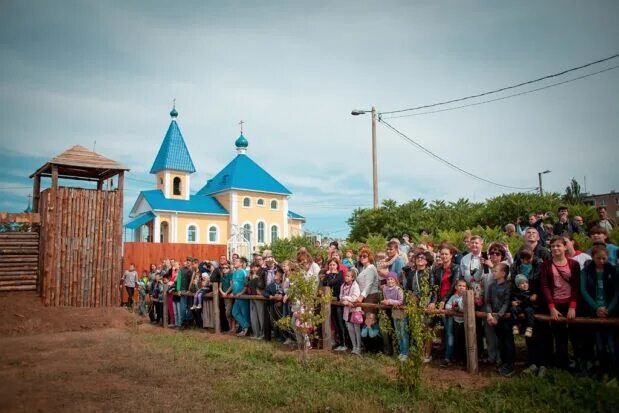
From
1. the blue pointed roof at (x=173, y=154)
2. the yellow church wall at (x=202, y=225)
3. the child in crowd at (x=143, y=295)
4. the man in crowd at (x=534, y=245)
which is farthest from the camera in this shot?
the blue pointed roof at (x=173, y=154)

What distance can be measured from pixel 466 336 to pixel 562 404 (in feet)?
6.13

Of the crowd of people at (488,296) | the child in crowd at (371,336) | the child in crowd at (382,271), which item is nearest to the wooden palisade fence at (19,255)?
the crowd of people at (488,296)

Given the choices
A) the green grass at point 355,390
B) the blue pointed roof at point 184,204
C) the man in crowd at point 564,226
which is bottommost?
the green grass at point 355,390

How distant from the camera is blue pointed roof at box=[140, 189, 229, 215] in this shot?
40125mm

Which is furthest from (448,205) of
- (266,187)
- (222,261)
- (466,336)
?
(266,187)

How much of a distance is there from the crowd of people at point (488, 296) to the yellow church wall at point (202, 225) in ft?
101

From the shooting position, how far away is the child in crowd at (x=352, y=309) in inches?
329

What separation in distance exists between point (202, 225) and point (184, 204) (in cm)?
249

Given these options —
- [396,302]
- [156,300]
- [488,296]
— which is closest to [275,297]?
[396,302]

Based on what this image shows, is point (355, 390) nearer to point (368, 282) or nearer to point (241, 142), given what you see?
point (368, 282)

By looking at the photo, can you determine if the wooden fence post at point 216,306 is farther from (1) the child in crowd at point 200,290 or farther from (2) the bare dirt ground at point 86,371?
(1) the child in crowd at point 200,290

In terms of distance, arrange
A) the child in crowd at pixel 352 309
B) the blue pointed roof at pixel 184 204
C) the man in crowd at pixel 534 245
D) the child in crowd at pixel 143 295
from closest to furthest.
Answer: the man in crowd at pixel 534 245 → the child in crowd at pixel 352 309 → the child in crowd at pixel 143 295 → the blue pointed roof at pixel 184 204

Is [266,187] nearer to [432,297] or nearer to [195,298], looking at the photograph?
[195,298]

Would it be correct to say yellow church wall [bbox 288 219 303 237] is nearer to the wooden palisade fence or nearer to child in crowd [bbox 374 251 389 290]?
the wooden palisade fence
